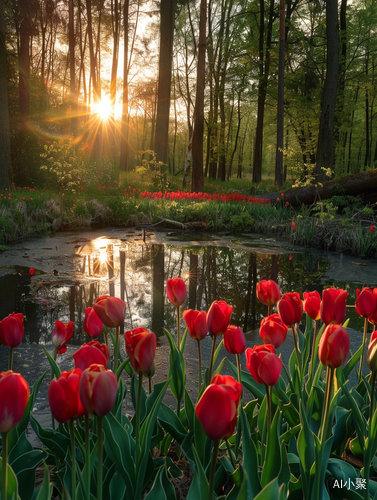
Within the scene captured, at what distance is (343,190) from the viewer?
7.86m

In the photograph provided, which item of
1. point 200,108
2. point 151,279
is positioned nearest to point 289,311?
point 151,279

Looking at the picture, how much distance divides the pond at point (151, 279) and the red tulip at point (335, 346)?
3.19 ft

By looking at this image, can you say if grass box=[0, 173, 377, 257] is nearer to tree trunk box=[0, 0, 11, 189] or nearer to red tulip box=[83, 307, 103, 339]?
tree trunk box=[0, 0, 11, 189]

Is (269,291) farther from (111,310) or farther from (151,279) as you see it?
(151,279)

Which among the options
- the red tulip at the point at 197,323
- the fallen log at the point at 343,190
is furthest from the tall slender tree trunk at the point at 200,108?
the red tulip at the point at 197,323

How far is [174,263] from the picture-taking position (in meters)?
4.97

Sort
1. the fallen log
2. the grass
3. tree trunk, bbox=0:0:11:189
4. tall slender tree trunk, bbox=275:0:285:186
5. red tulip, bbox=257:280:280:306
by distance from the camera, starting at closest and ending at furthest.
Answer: red tulip, bbox=257:280:280:306 → the grass → the fallen log → tree trunk, bbox=0:0:11:189 → tall slender tree trunk, bbox=275:0:285:186

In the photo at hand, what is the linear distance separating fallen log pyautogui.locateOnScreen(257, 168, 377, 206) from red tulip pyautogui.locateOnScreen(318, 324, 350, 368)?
7.35m

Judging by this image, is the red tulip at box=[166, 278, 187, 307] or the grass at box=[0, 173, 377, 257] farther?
the grass at box=[0, 173, 377, 257]

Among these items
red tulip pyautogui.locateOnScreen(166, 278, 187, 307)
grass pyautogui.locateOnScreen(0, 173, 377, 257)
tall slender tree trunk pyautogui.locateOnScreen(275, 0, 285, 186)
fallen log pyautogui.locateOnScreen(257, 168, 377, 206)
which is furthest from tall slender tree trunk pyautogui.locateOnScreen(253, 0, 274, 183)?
red tulip pyautogui.locateOnScreen(166, 278, 187, 307)

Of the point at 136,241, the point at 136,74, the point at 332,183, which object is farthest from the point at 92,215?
the point at 136,74

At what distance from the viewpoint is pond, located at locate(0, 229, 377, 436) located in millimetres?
2443

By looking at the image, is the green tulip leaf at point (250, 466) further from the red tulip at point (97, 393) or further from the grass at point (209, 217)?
the grass at point (209, 217)

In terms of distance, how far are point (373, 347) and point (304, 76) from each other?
2285 cm
